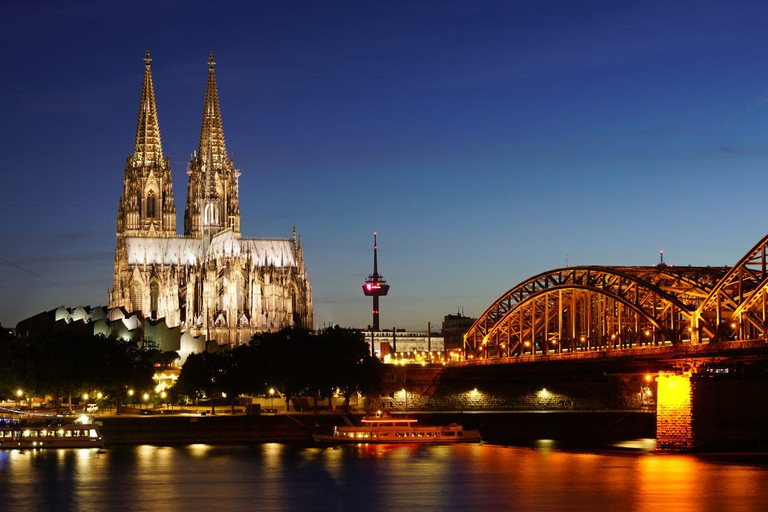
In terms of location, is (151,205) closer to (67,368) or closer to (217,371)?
(217,371)

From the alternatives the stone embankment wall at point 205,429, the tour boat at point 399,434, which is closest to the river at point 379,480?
the stone embankment wall at point 205,429

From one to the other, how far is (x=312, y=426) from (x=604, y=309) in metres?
23.8

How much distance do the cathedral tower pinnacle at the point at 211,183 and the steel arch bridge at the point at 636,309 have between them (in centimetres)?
6801

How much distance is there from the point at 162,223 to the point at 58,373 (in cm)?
7720

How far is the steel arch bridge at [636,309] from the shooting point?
87.0 meters

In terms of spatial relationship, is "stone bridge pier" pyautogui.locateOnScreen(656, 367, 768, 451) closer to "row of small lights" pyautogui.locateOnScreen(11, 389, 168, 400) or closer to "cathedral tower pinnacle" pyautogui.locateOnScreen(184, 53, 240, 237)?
"row of small lights" pyautogui.locateOnScreen(11, 389, 168, 400)

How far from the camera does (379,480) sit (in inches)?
2990

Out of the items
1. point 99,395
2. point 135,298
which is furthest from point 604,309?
point 135,298

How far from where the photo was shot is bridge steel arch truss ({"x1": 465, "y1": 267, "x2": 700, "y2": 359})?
317ft

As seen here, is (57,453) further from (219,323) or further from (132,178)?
(132,178)

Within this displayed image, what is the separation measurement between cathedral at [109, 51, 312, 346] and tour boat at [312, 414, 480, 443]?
222ft

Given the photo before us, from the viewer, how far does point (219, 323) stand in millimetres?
177625

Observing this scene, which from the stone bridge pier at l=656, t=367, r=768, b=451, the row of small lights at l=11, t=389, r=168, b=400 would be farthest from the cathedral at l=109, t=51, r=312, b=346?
the stone bridge pier at l=656, t=367, r=768, b=451

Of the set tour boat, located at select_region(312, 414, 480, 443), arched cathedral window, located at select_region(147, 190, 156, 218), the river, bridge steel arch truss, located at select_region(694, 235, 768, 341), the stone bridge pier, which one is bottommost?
the river
